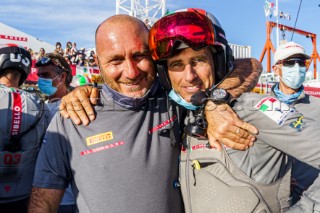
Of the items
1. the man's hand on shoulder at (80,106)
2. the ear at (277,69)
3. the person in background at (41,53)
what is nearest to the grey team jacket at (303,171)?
the ear at (277,69)

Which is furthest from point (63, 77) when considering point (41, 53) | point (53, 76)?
point (41, 53)

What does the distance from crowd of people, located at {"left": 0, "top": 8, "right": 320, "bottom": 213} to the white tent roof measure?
16241 mm

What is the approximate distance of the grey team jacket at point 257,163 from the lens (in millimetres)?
1479

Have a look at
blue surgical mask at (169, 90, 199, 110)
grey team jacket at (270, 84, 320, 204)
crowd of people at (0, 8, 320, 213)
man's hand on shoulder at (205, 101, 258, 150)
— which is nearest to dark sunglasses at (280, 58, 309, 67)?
grey team jacket at (270, 84, 320, 204)

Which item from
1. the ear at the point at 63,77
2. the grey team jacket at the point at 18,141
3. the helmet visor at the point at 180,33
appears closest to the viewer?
the helmet visor at the point at 180,33

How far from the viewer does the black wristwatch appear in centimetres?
170

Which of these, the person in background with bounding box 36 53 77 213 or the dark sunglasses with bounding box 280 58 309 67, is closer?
the dark sunglasses with bounding box 280 58 309 67

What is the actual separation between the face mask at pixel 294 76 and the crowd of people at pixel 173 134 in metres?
2.10

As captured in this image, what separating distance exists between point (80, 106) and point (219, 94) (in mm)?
816

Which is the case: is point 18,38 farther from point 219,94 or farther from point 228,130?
point 228,130

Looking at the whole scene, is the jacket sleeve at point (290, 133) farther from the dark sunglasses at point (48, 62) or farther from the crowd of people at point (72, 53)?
the crowd of people at point (72, 53)

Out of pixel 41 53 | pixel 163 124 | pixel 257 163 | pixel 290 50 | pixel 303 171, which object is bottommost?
pixel 303 171

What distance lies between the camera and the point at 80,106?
1.97 metres

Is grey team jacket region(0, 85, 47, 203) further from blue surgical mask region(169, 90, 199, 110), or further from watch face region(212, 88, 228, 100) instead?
watch face region(212, 88, 228, 100)
